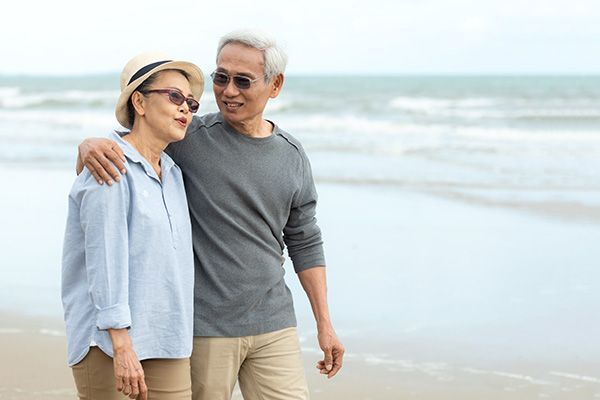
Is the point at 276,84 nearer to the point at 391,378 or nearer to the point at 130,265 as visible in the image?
the point at 130,265

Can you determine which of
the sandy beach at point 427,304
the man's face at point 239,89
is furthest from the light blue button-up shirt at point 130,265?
the sandy beach at point 427,304

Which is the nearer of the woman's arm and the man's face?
the woman's arm

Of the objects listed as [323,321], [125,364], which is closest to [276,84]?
[323,321]

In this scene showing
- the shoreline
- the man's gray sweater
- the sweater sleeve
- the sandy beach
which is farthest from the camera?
the sandy beach

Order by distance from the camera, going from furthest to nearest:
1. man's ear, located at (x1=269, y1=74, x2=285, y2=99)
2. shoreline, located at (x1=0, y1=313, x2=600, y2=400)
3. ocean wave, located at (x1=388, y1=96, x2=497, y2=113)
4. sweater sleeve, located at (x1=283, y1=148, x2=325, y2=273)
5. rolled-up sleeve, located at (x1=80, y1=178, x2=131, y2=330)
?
ocean wave, located at (x1=388, y1=96, x2=497, y2=113) → shoreline, located at (x1=0, y1=313, x2=600, y2=400) → sweater sleeve, located at (x1=283, y1=148, x2=325, y2=273) → man's ear, located at (x1=269, y1=74, x2=285, y2=99) → rolled-up sleeve, located at (x1=80, y1=178, x2=131, y2=330)

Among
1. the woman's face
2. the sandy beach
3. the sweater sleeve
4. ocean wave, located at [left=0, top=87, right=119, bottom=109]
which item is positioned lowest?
the sandy beach

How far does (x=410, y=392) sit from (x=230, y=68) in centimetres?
257

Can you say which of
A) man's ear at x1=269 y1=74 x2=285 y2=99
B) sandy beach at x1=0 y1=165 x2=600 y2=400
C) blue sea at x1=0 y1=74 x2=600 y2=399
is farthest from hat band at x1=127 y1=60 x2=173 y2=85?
blue sea at x1=0 y1=74 x2=600 y2=399

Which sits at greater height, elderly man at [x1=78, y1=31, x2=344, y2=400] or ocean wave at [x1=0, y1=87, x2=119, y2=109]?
ocean wave at [x1=0, y1=87, x2=119, y2=109]

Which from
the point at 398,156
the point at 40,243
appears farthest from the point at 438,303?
the point at 398,156

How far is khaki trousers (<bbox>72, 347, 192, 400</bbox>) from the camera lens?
2.96 metres

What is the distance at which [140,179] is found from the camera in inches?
117

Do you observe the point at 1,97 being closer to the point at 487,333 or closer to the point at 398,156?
the point at 398,156

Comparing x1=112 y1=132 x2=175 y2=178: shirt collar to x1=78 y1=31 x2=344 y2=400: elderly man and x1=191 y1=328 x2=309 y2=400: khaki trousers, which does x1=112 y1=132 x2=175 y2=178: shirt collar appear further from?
x1=191 y1=328 x2=309 y2=400: khaki trousers
